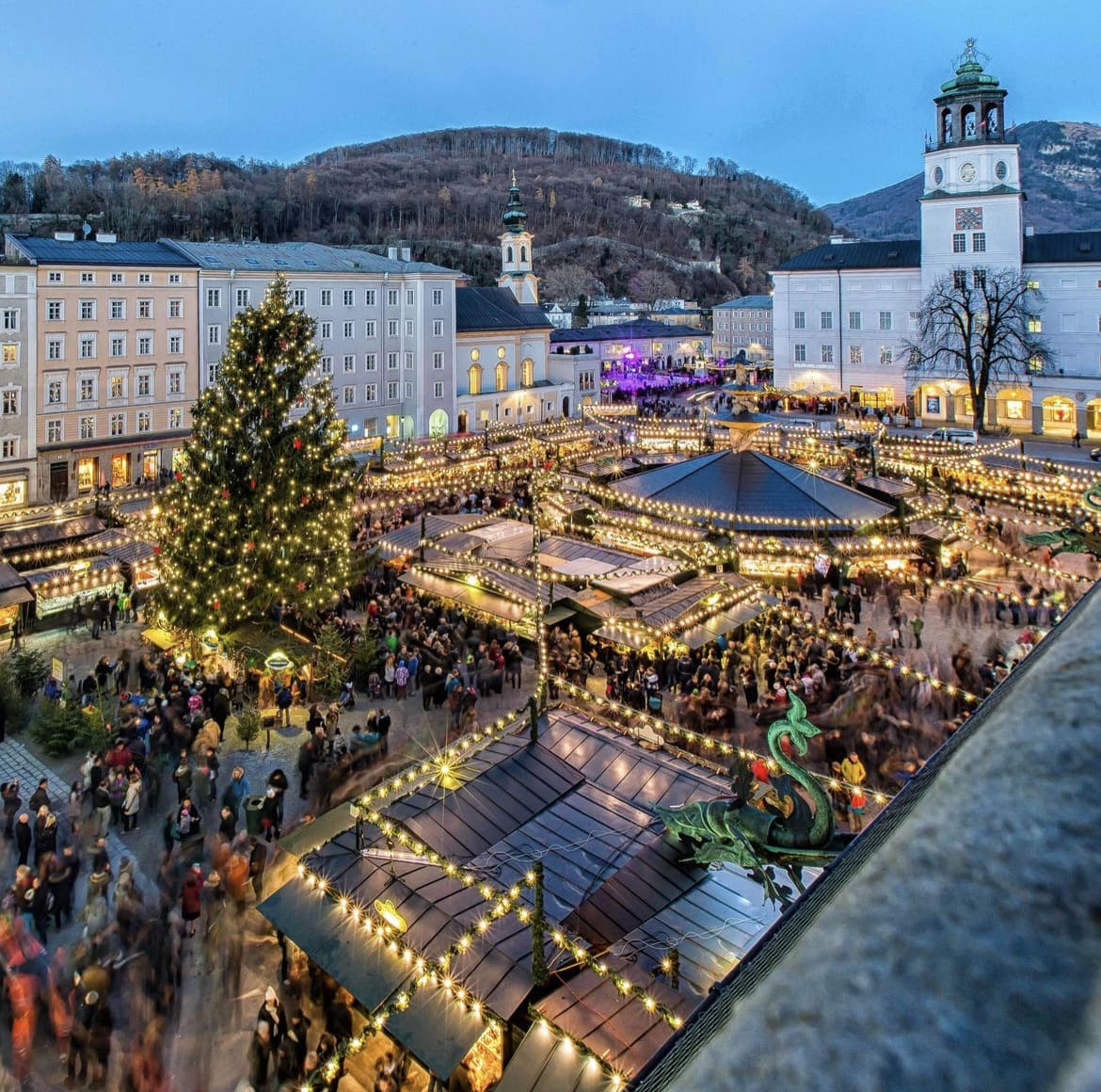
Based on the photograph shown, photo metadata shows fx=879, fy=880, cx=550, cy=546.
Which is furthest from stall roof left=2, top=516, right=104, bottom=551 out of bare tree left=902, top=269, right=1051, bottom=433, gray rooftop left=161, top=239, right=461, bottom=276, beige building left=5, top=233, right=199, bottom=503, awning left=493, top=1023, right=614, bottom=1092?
bare tree left=902, top=269, right=1051, bottom=433

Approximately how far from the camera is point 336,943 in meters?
8.38

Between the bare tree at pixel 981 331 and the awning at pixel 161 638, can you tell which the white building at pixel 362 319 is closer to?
the awning at pixel 161 638

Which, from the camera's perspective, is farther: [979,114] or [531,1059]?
[979,114]

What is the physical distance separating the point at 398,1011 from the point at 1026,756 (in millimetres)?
7779

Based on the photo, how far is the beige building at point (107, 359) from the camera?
111 feet

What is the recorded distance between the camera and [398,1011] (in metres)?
7.49

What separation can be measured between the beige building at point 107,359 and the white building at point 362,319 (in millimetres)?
1358

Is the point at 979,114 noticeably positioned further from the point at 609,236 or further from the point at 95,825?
the point at 609,236

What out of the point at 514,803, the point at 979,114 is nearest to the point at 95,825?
the point at 514,803

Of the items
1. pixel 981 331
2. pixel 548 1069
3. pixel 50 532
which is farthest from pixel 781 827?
pixel 981 331

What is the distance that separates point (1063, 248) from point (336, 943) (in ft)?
185

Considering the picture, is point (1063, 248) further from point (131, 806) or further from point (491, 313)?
point (131, 806)

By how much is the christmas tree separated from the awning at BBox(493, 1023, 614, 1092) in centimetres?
1249

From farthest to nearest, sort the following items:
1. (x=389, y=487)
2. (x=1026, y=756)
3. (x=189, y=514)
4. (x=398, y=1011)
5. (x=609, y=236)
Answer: (x=609, y=236)
(x=389, y=487)
(x=189, y=514)
(x=398, y=1011)
(x=1026, y=756)
